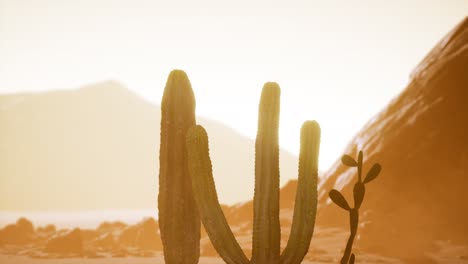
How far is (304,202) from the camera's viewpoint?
860cm

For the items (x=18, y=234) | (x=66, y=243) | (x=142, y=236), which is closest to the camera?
(x=66, y=243)

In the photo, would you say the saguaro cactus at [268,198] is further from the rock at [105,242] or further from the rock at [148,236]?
the rock at [105,242]

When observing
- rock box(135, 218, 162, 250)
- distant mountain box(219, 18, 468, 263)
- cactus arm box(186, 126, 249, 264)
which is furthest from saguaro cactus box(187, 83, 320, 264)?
rock box(135, 218, 162, 250)

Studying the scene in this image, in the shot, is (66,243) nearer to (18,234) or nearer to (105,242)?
(105,242)

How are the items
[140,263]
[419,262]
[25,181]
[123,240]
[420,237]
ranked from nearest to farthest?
1. [419,262]
2. [140,263]
3. [420,237]
4. [123,240]
5. [25,181]

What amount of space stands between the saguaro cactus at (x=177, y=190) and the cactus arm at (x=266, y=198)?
1714 mm

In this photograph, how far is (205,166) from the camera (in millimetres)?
8945

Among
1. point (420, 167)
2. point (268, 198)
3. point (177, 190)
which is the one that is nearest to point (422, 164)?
point (420, 167)

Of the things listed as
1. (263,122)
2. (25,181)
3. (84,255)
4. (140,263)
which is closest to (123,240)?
(84,255)

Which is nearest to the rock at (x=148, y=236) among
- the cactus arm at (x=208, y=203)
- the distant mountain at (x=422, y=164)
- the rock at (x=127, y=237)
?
the rock at (x=127, y=237)

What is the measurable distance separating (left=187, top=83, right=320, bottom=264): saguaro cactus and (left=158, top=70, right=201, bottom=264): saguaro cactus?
1141mm

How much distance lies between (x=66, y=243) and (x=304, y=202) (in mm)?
21039

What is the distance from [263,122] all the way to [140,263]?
1245 centimetres

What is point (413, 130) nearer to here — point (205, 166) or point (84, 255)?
point (84, 255)
